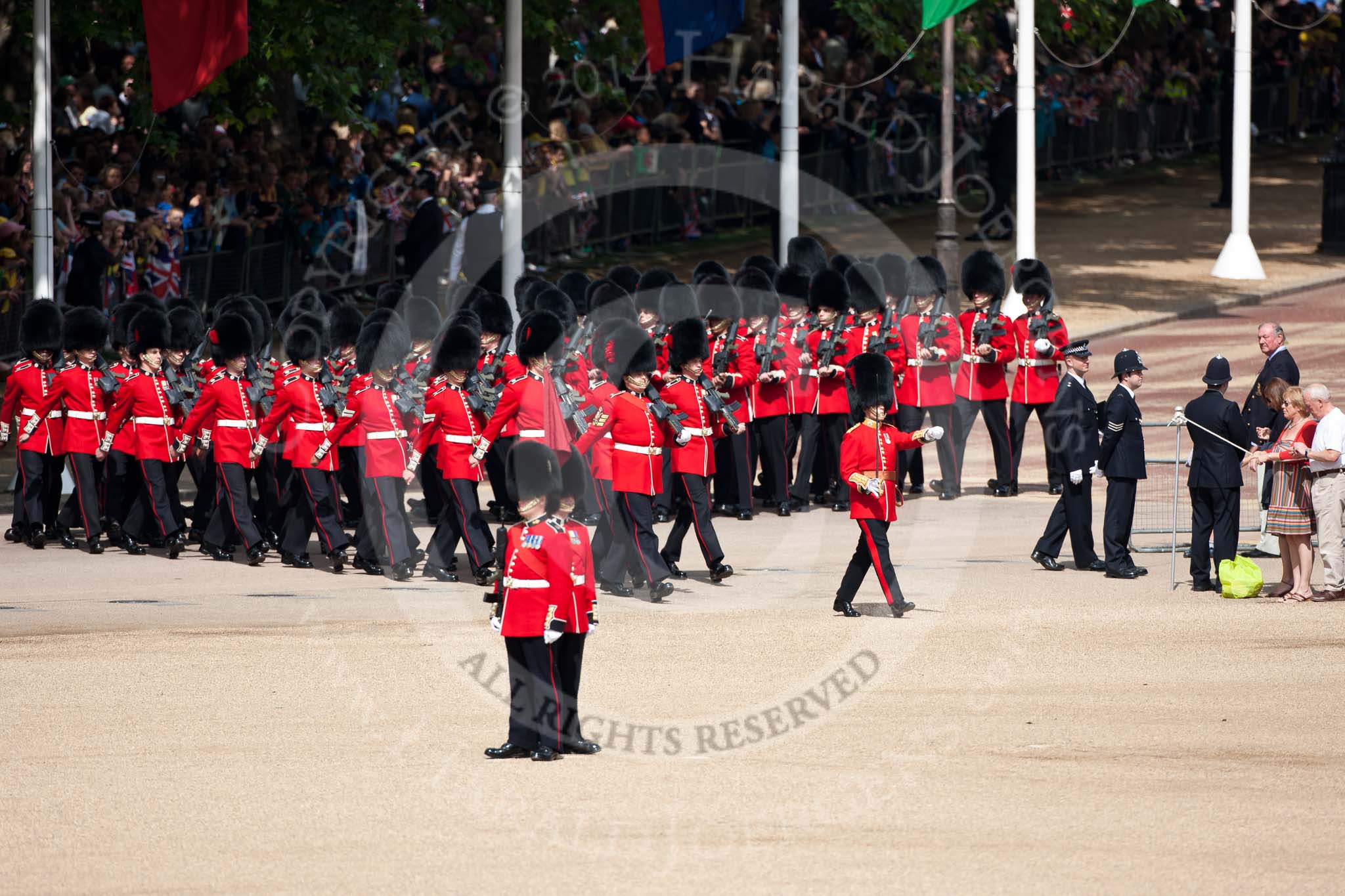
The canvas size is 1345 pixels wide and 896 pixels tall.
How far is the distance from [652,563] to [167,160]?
8.57m

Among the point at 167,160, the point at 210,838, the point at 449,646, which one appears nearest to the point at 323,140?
the point at 167,160

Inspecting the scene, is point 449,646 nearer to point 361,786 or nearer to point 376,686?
point 376,686

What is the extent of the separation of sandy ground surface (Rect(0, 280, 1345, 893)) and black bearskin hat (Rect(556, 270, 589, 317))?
3.61 metres

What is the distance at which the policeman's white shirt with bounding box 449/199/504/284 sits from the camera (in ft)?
62.3

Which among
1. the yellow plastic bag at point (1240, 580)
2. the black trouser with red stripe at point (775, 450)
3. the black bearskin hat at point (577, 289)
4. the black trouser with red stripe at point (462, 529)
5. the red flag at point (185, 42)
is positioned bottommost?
the yellow plastic bag at point (1240, 580)

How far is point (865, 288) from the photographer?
1538cm

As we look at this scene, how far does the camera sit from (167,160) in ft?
59.4

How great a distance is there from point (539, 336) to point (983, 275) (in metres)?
4.91

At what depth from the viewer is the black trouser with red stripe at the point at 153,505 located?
500 inches

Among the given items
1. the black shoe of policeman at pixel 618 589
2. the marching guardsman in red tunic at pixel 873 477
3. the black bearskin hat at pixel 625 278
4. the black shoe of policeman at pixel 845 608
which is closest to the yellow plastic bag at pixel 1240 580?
the marching guardsman in red tunic at pixel 873 477

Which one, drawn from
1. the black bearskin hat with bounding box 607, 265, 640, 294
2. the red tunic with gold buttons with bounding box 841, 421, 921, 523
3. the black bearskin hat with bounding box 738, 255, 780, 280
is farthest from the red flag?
the red tunic with gold buttons with bounding box 841, 421, 921, 523

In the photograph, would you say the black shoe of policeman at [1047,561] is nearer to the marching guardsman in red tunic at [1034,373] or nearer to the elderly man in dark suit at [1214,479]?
the elderly man in dark suit at [1214,479]

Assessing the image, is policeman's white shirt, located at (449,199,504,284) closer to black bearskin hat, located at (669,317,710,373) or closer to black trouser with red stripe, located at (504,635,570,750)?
black bearskin hat, located at (669,317,710,373)

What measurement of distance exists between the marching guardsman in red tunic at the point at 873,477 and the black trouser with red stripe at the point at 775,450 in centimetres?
333
